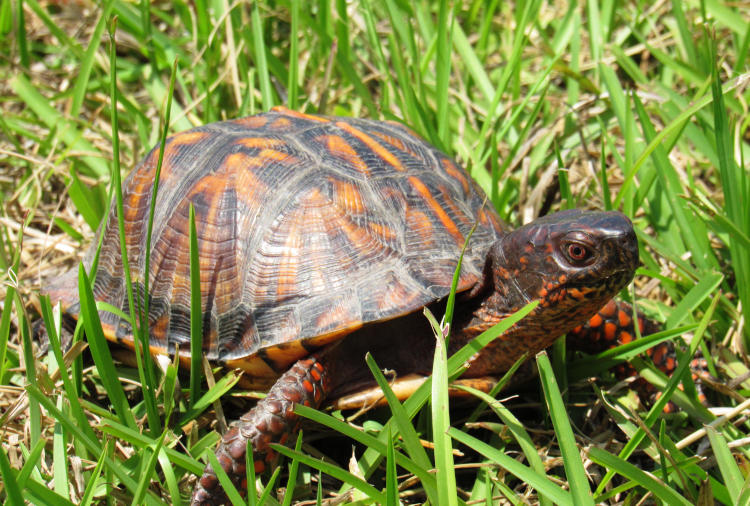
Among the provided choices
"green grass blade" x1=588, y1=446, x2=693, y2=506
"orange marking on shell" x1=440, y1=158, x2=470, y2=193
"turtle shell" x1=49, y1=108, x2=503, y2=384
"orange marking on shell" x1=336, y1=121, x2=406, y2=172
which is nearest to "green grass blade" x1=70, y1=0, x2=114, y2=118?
"turtle shell" x1=49, y1=108, x2=503, y2=384

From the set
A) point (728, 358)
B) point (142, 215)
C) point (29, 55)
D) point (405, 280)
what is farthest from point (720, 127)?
point (29, 55)

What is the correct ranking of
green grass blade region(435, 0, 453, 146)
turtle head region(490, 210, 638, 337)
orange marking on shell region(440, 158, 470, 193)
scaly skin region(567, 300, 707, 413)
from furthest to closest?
green grass blade region(435, 0, 453, 146)
orange marking on shell region(440, 158, 470, 193)
scaly skin region(567, 300, 707, 413)
turtle head region(490, 210, 638, 337)

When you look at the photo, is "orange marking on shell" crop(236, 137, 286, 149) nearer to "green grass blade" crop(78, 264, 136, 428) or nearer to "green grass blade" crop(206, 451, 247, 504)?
"green grass blade" crop(78, 264, 136, 428)

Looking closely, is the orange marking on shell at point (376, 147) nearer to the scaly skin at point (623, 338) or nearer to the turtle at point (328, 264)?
the turtle at point (328, 264)

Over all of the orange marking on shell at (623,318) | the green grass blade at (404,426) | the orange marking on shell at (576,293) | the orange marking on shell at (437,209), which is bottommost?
the orange marking on shell at (623,318)

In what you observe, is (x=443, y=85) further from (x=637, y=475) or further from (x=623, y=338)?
(x=637, y=475)

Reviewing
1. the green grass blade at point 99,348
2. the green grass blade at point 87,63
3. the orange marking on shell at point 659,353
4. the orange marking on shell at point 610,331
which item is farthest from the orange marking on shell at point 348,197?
the green grass blade at point 87,63
